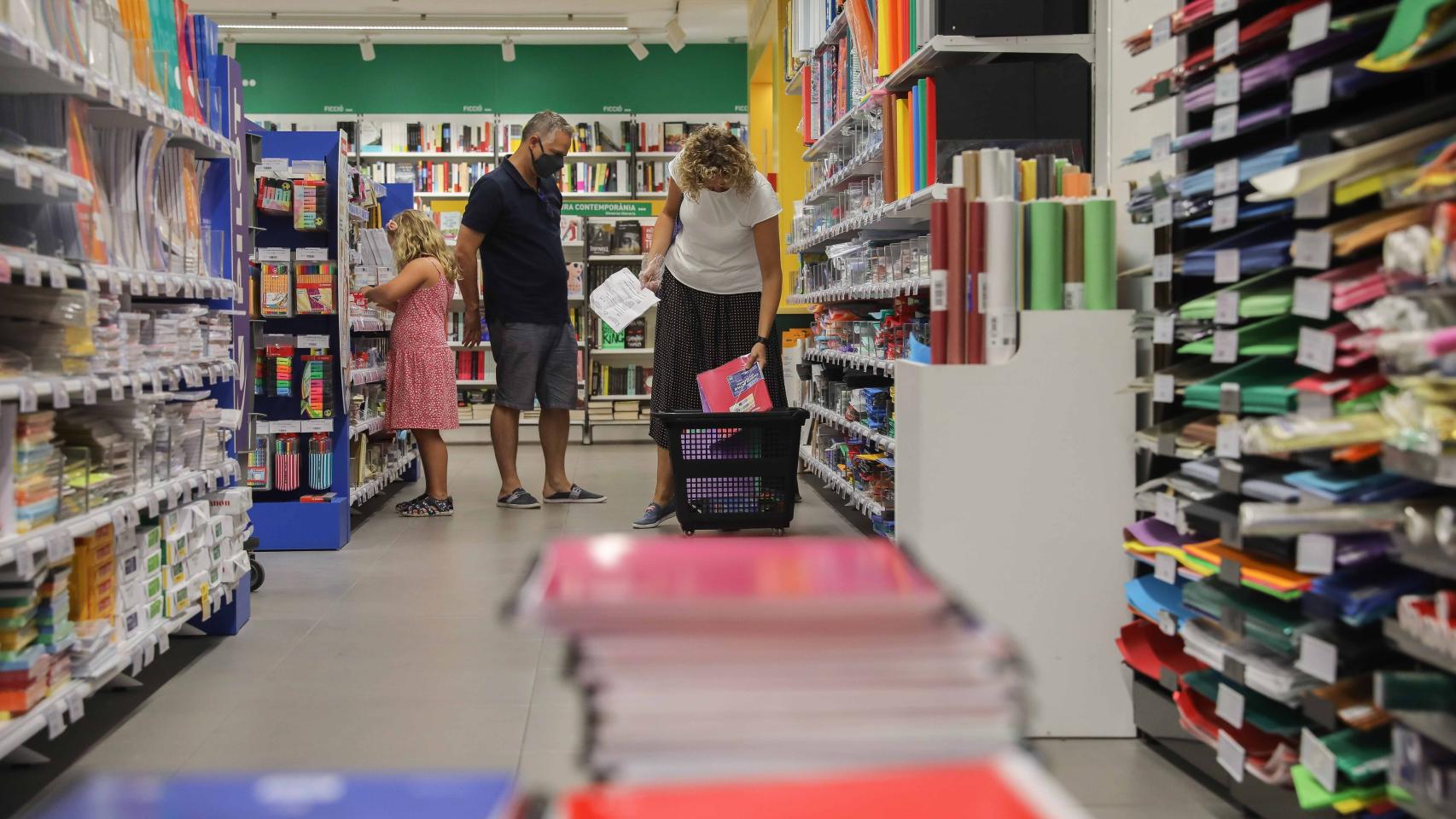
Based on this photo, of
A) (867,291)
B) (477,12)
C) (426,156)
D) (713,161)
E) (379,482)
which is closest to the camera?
(867,291)

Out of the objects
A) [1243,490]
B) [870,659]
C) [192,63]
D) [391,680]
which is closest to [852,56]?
[192,63]

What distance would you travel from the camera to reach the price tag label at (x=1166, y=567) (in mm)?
2438

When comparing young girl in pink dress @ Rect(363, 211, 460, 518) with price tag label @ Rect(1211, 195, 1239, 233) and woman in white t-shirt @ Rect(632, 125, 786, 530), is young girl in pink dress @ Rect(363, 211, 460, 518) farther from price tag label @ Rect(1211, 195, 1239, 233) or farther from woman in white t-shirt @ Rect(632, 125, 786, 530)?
price tag label @ Rect(1211, 195, 1239, 233)

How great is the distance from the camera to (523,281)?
6.29 m

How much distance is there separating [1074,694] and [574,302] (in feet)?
29.9

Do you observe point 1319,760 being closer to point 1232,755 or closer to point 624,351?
point 1232,755

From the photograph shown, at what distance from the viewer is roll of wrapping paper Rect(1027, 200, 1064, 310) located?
279 centimetres

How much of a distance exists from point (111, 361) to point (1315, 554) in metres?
2.56

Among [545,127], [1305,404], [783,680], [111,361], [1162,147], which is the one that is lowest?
[783,680]

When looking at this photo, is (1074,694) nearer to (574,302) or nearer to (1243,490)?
(1243,490)

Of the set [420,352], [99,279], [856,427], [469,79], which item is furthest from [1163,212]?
[469,79]

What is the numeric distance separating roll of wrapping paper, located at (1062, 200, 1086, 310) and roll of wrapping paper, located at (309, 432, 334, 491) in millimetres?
3659

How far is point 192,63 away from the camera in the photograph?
11.8ft

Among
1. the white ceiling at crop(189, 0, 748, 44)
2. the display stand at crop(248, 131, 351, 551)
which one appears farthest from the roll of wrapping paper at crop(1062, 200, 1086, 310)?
the white ceiling at crop(189, 0, 748, 44)
